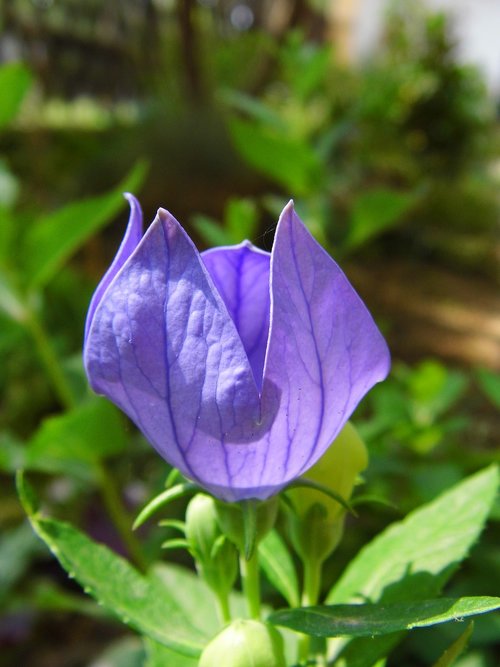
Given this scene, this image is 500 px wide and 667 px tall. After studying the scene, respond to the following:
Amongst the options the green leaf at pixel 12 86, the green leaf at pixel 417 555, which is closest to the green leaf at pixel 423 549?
the green leaf at pixel 417 555

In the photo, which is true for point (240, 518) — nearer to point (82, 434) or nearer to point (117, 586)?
point (117, 586)

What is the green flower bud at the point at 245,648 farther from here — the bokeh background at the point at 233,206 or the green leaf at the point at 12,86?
the green leaf at the point at 12,86

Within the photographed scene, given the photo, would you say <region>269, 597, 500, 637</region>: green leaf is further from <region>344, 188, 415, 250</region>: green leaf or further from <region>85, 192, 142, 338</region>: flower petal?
<region>344, 188, 415, 250</region>: green leaf

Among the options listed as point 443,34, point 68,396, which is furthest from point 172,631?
point 443,34

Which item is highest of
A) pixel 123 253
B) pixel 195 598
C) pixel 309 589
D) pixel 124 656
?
pixel 123 253

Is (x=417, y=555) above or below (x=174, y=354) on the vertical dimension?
below

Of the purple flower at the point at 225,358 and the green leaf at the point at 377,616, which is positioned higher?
the purple flower at the point at 225,358

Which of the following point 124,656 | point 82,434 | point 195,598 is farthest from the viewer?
point 124,656

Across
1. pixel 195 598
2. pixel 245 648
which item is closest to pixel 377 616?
pixel 245 648
